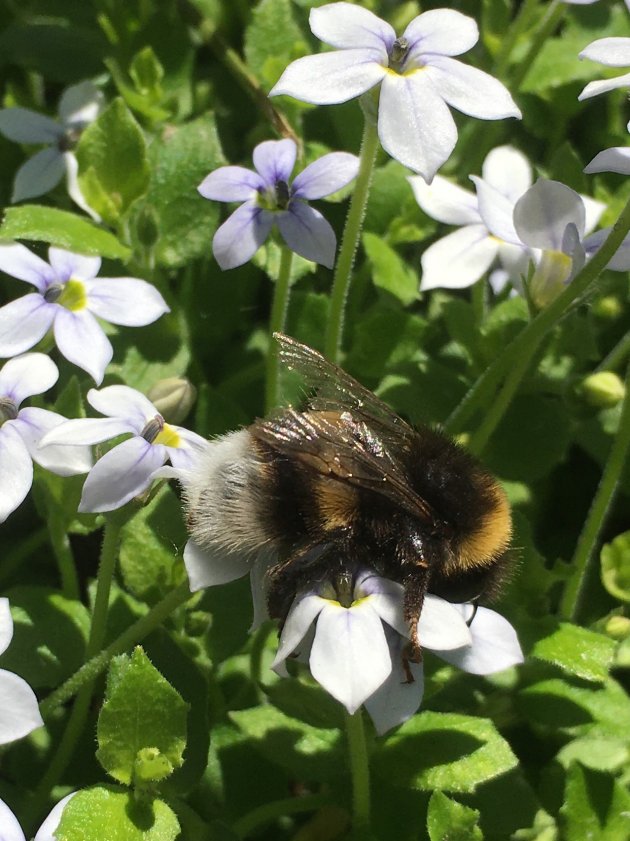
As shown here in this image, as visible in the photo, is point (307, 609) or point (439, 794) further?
point (439, 794)

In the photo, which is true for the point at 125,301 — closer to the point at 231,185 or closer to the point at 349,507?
the point at 231,185

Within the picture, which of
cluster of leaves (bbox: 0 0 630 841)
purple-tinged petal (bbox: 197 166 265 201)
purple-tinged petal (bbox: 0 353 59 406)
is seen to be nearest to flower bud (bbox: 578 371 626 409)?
cluster of leaves (bbox: 0 0 630 841)

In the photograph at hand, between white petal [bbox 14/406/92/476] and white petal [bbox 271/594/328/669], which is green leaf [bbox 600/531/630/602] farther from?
white petal [bbox 14/406/92/476]

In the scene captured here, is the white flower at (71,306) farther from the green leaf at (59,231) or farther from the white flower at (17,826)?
the white flower at (17,826)

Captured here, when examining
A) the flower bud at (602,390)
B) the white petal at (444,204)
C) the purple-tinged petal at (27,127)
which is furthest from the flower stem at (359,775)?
the purple-tinged petal at (27,127)

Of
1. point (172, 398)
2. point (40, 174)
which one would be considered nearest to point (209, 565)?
point (172, 398)

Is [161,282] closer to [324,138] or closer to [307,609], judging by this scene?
[324,138]

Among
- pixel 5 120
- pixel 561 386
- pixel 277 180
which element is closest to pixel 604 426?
pixel 561 386
